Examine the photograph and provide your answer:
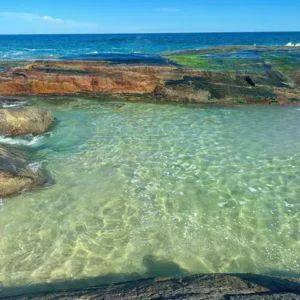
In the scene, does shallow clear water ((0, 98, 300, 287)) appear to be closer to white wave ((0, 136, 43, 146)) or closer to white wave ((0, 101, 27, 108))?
white wave ((0, 136, 43, 146))

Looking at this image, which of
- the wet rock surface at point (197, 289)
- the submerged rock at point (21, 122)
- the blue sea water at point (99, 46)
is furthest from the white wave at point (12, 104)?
the blue sea water at point (99, 46)

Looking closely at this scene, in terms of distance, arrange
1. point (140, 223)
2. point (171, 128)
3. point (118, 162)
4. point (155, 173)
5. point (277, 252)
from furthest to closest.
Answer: point (171, 128)
point (118, 162)
point (155, 173)
point (140, 223)
point (277, 252)

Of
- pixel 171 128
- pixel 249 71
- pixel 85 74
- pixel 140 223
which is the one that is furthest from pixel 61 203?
pixel 249 71

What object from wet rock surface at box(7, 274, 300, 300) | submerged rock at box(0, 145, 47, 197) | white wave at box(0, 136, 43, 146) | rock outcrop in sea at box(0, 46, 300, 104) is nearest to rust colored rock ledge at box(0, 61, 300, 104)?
rock outcrop in sea at box(0, 46, 300, 104)

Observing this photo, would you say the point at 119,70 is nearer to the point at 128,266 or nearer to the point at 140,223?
the point at 140,223

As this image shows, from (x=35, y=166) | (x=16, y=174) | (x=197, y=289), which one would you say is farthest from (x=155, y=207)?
(x=35, y=166)

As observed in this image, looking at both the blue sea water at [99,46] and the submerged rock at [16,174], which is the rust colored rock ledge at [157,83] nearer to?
the submerged rock at [16,174]
